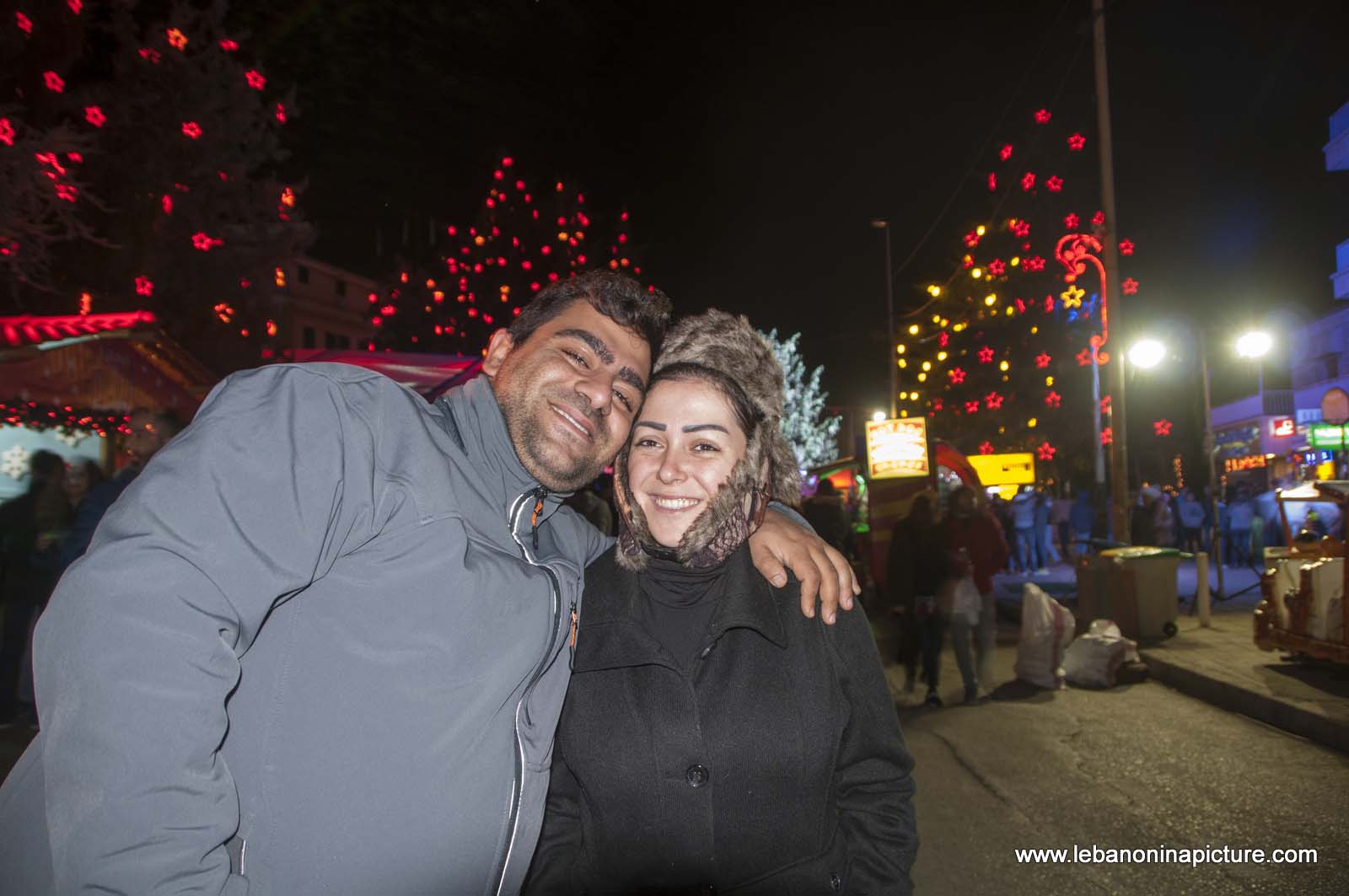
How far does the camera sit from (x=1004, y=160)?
2425cm

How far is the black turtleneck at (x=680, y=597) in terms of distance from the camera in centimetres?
227

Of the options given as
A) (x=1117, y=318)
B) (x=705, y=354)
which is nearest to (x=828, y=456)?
(x=1117, y=318)

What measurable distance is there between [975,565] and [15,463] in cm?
1127

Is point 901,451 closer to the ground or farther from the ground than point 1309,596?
farther from the ground

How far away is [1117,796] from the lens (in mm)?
5527

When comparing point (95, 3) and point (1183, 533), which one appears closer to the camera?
point (95, 3)

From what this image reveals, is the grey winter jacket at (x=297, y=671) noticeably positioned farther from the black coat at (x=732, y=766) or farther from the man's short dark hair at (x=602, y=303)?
the man's short dark hair at (x=602, y=303)

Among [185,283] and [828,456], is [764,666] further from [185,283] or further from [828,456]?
[828,456]

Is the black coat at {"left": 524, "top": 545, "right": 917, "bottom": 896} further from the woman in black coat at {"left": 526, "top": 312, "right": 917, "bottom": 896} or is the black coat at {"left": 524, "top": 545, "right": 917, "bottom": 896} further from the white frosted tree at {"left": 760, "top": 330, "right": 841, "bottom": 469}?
the white frosted tree at {"left": 760, "top": 330, "right": 841, "bottom": 469}

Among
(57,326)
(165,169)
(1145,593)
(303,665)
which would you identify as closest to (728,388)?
(303,665)

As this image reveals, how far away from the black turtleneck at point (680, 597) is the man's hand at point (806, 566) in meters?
0.14

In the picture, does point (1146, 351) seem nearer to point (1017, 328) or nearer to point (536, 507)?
point (1017, 328)

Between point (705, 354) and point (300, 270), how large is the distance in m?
58.1

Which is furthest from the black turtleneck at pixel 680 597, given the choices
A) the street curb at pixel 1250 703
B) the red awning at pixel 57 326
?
the red awning at pixel 57 326
